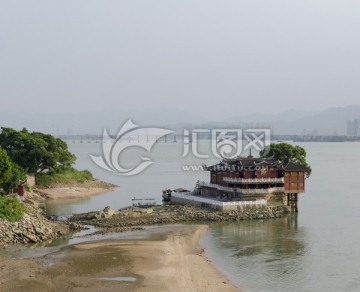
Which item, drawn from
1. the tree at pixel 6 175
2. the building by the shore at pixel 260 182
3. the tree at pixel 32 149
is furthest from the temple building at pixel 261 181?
the tree at pixel 32 149

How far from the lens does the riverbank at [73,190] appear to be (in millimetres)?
71688

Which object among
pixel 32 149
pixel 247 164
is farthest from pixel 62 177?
pixel 247 164

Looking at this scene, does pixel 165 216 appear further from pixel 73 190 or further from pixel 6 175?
pixel 73 190

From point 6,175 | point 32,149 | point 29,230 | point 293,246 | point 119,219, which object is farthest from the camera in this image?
point 32,149

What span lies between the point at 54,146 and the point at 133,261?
4296 cm

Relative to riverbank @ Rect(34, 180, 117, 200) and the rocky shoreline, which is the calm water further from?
riverbank @ Rect(34, 180, 117, 200)

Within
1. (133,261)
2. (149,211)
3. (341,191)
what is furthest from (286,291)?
(341,191)

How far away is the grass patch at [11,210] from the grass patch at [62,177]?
106 ft

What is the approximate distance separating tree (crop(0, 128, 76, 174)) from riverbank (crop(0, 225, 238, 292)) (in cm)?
3420

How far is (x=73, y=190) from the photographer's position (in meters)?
75.8

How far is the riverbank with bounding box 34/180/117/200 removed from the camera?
7169cm

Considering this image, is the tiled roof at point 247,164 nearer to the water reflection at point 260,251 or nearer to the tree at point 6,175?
the water reflection at point 260,251

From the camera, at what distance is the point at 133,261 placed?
35.2 meters

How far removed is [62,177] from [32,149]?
8120mm
